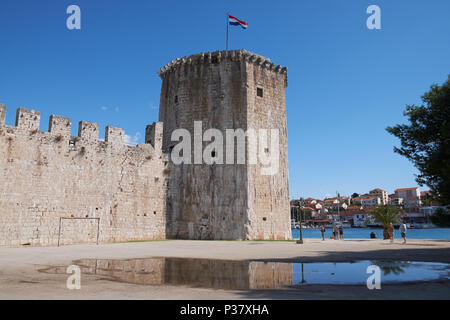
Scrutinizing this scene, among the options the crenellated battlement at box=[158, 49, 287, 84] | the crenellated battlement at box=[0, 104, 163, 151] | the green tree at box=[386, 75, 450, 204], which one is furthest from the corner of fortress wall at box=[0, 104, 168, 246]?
the green tree at box=[386, 75, 450, 204]

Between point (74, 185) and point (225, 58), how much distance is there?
14.0 metres

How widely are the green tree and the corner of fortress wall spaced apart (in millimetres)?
15505

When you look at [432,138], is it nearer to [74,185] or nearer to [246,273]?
[246,273]

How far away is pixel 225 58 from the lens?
24141 mm

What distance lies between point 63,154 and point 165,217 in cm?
811

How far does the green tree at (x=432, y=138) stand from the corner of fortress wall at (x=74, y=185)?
50.9ft

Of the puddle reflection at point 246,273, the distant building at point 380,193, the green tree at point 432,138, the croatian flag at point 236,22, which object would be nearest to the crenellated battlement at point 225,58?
the croatian flag at point 236,22

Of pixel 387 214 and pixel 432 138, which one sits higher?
pixel 432 138

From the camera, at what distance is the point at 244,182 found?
22312mm

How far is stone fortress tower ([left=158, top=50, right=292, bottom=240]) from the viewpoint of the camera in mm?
22375

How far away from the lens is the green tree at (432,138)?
11.8 m

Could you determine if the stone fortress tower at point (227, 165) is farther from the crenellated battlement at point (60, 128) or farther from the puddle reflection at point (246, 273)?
the puddle reflection at point (246, 273)

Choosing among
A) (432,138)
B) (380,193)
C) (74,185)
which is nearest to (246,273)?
(432,138)
